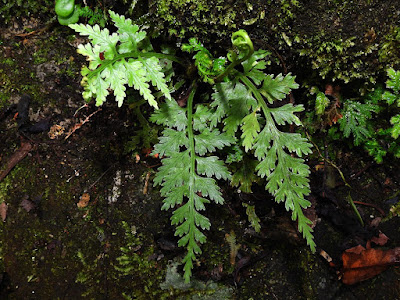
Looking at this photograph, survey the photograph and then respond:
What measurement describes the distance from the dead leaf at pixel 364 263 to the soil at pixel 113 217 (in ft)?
0.20

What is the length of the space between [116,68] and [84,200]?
1.32m

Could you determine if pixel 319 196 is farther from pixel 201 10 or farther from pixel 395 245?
pixel 201 10

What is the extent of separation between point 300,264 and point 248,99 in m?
1.41

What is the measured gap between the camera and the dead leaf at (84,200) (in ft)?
9.49

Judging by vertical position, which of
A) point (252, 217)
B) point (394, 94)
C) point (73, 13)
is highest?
point (73, 13)

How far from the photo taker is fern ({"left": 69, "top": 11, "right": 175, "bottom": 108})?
206 centimetres

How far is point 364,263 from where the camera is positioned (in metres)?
2.59

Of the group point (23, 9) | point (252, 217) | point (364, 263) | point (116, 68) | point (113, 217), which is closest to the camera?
point (116, 68)

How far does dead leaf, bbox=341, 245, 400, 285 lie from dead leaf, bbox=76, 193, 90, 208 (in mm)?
2198

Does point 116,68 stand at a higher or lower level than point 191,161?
higher

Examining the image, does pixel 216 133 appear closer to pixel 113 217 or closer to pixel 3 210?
pixel 113 217

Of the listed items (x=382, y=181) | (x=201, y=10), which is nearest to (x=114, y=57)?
(x=201, y=10)

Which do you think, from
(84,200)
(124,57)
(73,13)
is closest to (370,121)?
(124,57)

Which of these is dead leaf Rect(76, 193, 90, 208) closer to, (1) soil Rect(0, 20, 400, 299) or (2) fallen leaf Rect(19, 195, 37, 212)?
(1) soil Rect(0, 20, 400, 299)
